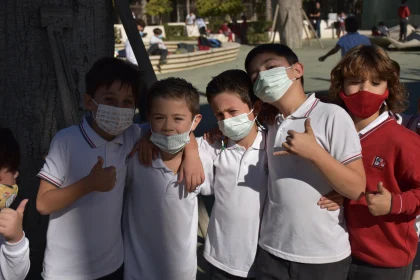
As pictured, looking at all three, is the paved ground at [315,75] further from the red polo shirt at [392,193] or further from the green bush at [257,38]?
the green bush at [257,38]

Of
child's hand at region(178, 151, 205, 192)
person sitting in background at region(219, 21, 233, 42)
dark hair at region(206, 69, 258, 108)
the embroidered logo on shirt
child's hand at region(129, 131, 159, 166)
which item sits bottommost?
Answer: child's hand at region(178, 151, 205, 192)

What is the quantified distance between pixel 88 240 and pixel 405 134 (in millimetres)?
1442

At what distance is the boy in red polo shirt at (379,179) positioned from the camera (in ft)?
7.20

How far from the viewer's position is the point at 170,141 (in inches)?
92.1

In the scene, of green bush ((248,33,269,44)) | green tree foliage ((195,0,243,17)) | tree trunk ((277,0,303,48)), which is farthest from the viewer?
green tree foliage ((195,0,243,17))

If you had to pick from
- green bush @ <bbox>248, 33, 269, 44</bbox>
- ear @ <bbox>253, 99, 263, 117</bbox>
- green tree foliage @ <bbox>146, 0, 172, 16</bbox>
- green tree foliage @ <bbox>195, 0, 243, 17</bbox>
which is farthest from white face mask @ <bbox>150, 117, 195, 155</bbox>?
green tree foliage @ <bbox>146, 0, 172, 16</bbox>

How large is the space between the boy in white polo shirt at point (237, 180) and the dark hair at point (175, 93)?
0.09m

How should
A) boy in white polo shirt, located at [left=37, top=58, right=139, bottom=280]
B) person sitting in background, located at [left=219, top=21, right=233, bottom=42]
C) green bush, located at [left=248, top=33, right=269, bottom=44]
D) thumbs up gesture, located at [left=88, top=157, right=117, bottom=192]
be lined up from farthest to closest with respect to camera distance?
person sitting in background, located at [left=219, top=21, right=233, bottom=42]
green bush, located at [left=248, top=33, right=269, bottom=44]
boy in white polo shirt, located at [left=37, top=58, right=139, bottom=280]
thumbs up gesture, located at [left=88, top=157, right=117, bottom=192]

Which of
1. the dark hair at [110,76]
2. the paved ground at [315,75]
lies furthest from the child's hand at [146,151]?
the paved ground at [315,75]

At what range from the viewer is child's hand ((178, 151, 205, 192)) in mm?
2322

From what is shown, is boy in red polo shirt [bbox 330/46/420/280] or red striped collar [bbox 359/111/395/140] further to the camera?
red striped collar [bbox 359/111/395/140]

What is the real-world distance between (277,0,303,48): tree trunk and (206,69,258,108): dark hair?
2074cm

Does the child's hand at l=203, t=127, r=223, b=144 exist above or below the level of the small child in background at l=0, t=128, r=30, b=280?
above

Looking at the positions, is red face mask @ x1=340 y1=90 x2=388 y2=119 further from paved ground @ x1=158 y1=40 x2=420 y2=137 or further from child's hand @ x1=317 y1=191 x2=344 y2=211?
paved ground @ x1=158 y1=40 x2=420 y2=137
